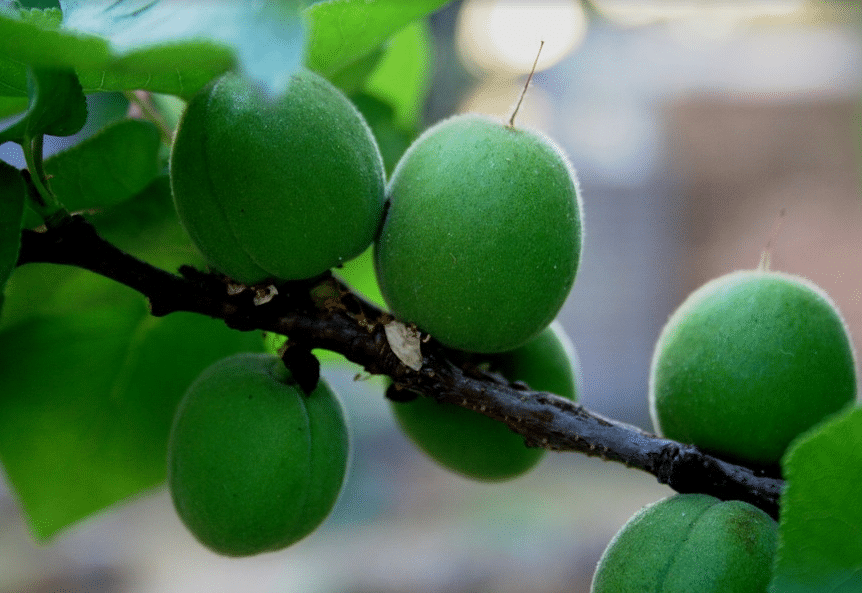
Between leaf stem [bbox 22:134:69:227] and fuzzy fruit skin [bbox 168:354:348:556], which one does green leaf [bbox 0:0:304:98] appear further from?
fuzzy fruit skin [bbox 168:354:348:556]

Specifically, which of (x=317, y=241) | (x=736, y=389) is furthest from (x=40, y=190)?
(x=736, y=389)

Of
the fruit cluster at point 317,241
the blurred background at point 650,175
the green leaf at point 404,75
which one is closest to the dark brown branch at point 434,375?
the fruit cluster at point 317,241

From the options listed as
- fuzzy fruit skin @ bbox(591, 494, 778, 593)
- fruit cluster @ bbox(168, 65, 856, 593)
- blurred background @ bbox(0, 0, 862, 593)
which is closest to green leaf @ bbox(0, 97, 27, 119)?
fruit cluster @ bbox(168, 65, 856, 593)

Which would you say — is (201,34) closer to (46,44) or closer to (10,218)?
(46,44)

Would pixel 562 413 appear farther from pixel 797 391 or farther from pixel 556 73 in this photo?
pixel 556 73

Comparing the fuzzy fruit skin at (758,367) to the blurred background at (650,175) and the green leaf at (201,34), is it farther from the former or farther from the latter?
the blurred background at (650,175)

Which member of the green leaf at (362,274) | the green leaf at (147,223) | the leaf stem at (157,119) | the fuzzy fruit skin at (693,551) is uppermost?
the leaf stem at (157,119)
